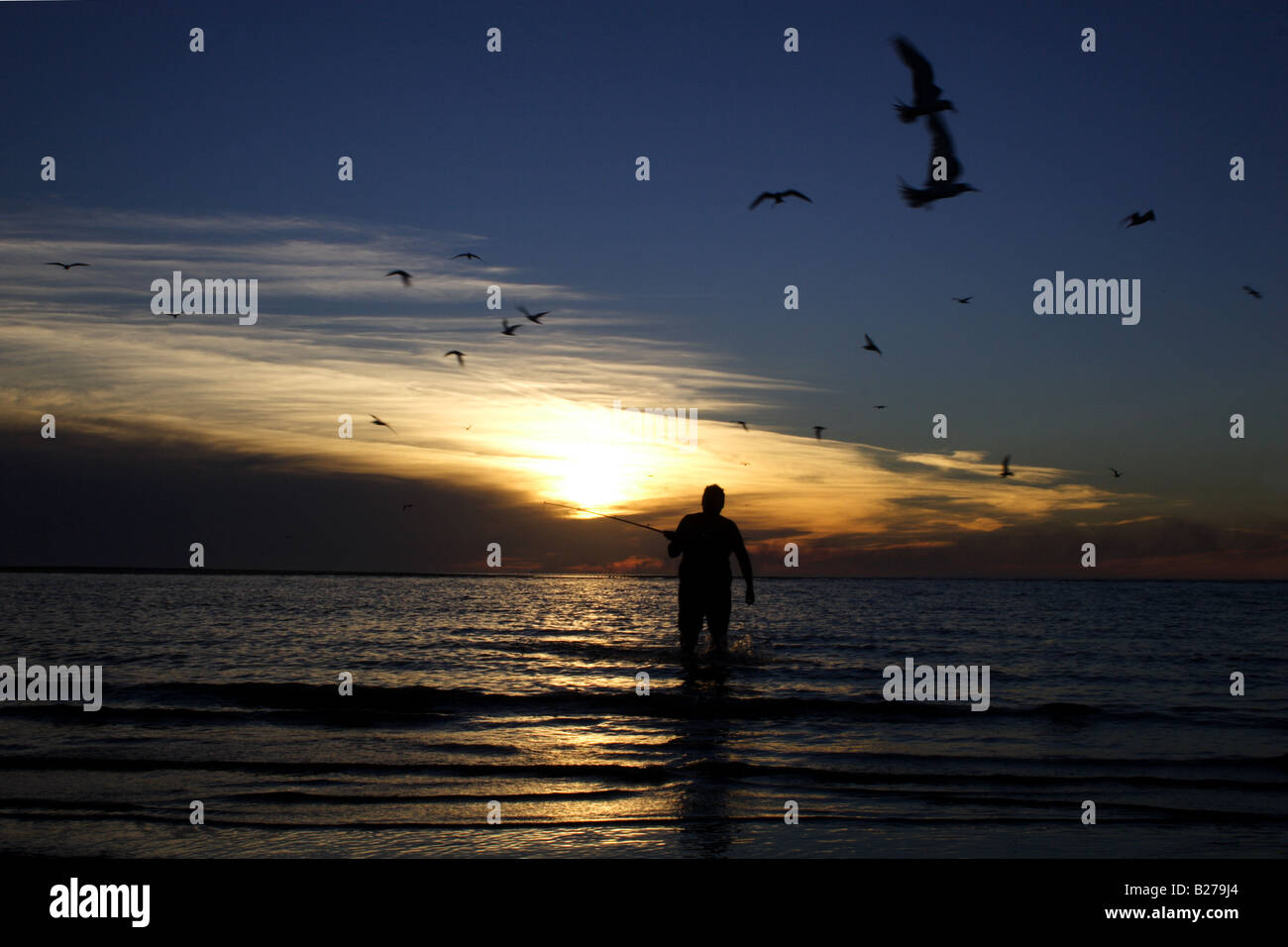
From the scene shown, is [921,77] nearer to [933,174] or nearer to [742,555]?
[933,174]

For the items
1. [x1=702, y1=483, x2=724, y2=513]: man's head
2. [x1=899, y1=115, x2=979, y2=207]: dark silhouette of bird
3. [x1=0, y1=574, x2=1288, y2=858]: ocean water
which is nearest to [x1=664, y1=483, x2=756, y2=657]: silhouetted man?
[x1=702, y1=483, x2=724, y2=513]: man's head

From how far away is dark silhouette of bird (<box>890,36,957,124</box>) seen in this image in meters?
11.4

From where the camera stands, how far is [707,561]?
11.4 meters

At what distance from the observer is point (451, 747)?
8.37m

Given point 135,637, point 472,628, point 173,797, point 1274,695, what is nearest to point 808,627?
point 472,628

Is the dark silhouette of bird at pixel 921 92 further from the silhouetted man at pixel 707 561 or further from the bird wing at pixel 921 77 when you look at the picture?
the silhouetted man at pixel 707 561

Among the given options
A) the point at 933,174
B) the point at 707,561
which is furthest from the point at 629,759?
the point at 933,174

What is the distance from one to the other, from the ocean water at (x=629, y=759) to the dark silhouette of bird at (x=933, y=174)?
19.0 ft

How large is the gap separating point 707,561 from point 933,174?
17.4 feet

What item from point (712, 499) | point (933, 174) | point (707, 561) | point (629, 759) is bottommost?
point (629, 759)
